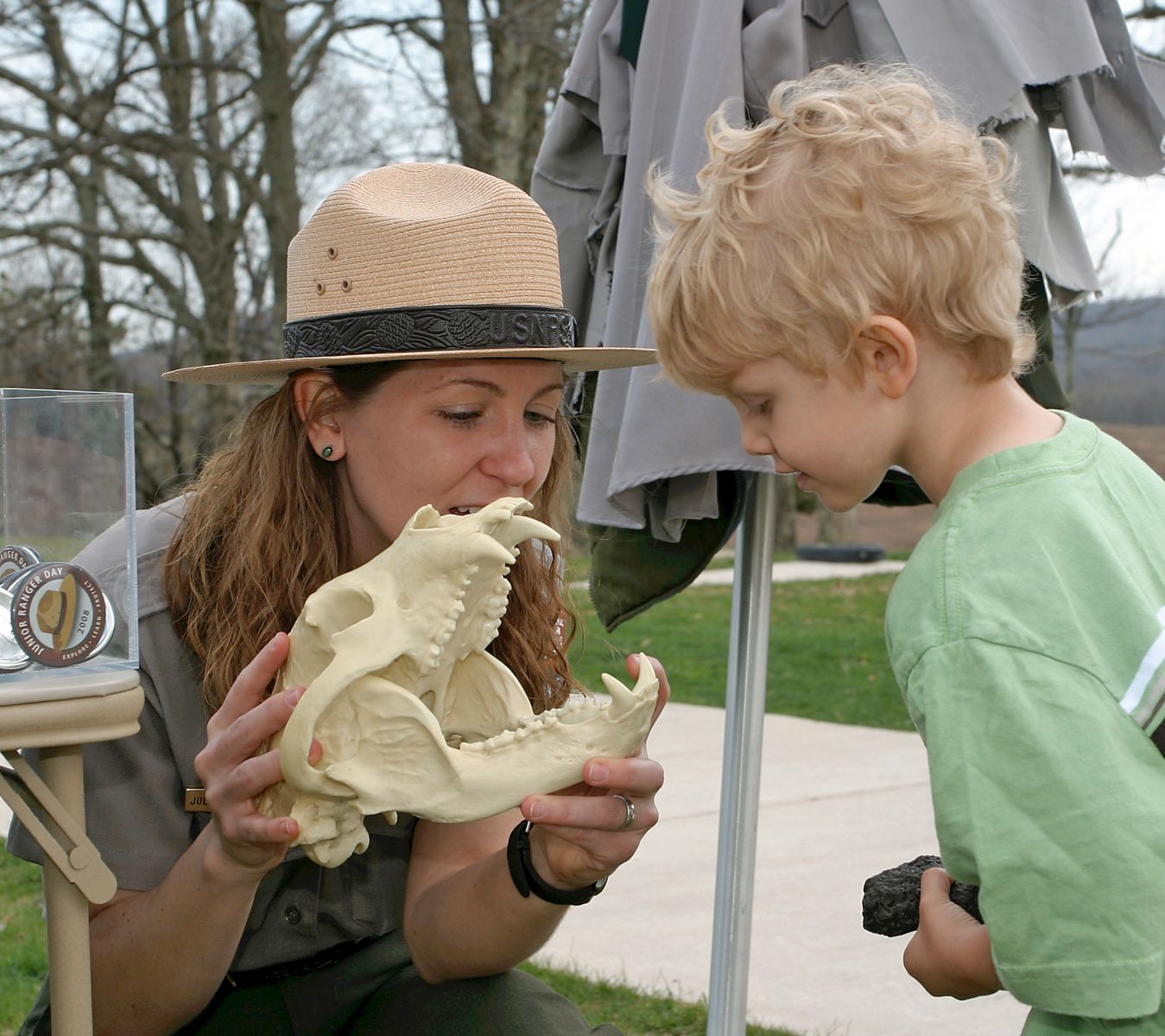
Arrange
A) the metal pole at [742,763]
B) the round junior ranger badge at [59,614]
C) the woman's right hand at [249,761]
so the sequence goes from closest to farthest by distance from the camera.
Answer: the round junior ranger badge at [59,614] < the woman's right hand at [249,761] < the metal pole at [742,763]

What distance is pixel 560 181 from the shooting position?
3.16 m

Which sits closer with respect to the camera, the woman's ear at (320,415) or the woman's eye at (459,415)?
the woman's eye at (459,415)

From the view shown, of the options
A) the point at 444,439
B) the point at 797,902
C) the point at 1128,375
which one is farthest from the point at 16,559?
the point at 1128,375

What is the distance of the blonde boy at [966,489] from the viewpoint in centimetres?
154

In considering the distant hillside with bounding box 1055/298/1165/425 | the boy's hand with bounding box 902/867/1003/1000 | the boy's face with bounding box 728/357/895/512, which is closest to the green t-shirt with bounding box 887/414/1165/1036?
the boy's hand with bounding box 902/867/1003/1000

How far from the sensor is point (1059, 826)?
5.04ft

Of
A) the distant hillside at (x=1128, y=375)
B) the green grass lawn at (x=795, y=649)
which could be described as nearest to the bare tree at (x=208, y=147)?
the green grass lawn at (x=795, y=649)

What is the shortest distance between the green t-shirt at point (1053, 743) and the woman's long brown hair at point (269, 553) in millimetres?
1037

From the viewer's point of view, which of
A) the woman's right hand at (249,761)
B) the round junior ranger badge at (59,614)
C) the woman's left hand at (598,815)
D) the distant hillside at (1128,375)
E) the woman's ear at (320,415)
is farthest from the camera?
the distant hillside at (1128,375)

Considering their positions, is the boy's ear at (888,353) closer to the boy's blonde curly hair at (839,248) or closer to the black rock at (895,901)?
the boy's blonde curly hair at (839,248)

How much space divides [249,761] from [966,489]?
3.22 ft

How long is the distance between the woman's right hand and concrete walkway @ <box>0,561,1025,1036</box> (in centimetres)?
199

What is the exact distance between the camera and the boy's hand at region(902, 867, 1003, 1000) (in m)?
1.71

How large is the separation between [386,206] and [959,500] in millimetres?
1144
